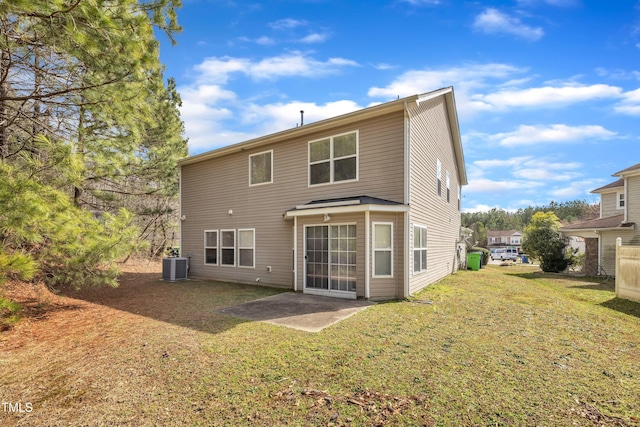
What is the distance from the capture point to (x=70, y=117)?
7027mm

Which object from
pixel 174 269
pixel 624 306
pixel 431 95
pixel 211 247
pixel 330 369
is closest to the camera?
pixel 330 369

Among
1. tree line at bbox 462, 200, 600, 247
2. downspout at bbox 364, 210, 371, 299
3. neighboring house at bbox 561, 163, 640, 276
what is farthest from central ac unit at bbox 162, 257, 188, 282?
tree line at bbox 462, 200, 600, 247

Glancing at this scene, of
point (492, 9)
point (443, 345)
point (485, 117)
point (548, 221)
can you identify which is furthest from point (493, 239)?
point (443, 345)

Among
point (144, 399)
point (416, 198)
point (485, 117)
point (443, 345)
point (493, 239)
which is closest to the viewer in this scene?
point (144, 399)

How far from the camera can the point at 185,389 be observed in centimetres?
347

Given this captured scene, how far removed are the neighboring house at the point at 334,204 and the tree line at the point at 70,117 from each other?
457 centimetres

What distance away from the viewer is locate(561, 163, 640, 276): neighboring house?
15.1 meters

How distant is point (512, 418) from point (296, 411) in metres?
2.04

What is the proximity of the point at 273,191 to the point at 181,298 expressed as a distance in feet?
15.0

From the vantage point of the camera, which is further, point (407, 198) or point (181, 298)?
point (181, 298)

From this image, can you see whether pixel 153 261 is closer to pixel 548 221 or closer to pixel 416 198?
pixel 416 198

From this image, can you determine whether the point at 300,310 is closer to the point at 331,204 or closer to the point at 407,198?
the point at 331,204

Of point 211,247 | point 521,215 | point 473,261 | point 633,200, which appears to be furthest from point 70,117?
point 521,215

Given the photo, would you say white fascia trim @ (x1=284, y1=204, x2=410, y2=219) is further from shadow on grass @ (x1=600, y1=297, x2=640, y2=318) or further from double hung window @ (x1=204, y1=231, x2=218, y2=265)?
double hung window @ (x1=204, y1=231, x2=218, y2=265)
